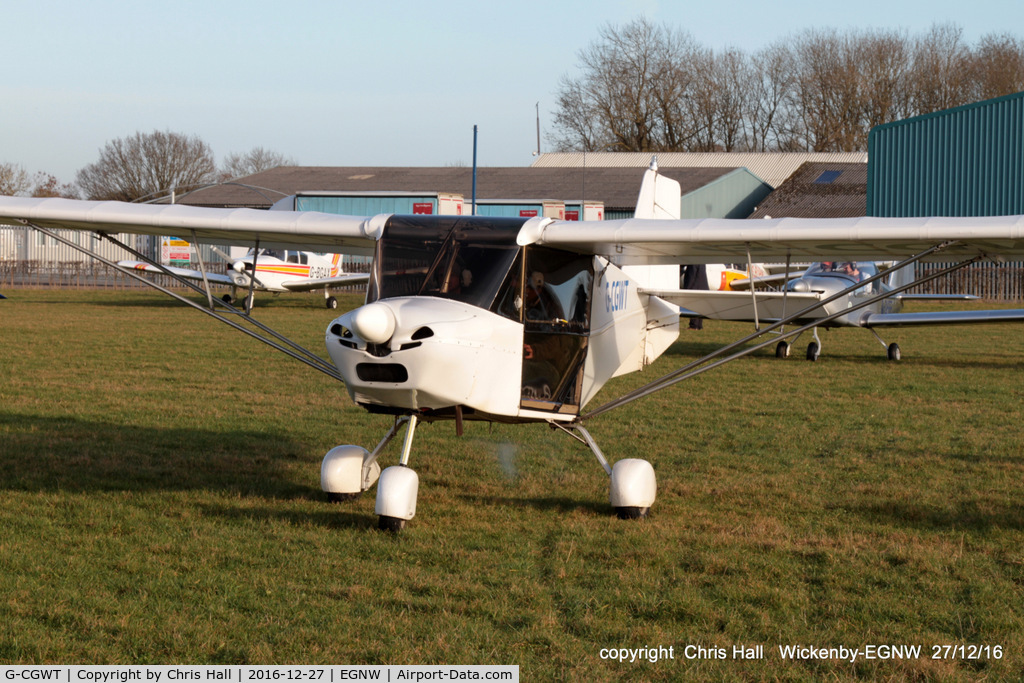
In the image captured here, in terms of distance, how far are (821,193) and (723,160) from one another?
9.03m

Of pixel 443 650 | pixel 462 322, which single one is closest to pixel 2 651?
pixel 443 650

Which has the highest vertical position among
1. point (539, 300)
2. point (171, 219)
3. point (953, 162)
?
point (953, 162)

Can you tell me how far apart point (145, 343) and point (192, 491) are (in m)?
10.9

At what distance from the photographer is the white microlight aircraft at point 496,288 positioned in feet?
17.6

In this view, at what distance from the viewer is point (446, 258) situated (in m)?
5.97

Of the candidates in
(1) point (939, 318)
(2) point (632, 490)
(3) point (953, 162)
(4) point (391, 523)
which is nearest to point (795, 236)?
(2) point (632, 490)

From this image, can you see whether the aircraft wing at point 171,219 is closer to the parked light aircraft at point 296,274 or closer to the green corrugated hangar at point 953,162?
the parked light aircraft at point 296,274

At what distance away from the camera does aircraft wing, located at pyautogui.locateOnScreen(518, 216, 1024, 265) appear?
5.89 metres

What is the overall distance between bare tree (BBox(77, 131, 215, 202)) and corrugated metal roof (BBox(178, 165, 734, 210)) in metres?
Result: 20.2

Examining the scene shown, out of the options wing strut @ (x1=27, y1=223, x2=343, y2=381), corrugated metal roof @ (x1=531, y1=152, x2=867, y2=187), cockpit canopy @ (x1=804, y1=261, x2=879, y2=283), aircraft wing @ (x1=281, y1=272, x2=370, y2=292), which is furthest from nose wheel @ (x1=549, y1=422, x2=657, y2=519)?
corrugated metal roof @ (x1=531, y1=152, x2=867, y2=187)

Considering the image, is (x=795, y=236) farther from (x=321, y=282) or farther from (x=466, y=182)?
(x=466, y=182)

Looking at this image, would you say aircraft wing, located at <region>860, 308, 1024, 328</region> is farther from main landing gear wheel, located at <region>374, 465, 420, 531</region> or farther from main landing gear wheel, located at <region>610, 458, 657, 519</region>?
main landing gear wheel, located at <region>374, 465, 420, 531</region>

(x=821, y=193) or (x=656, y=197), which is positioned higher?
(x=821, y=193)

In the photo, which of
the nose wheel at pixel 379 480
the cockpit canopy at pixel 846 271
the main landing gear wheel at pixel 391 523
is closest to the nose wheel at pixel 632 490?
the nose wheel at pixel 379 480
